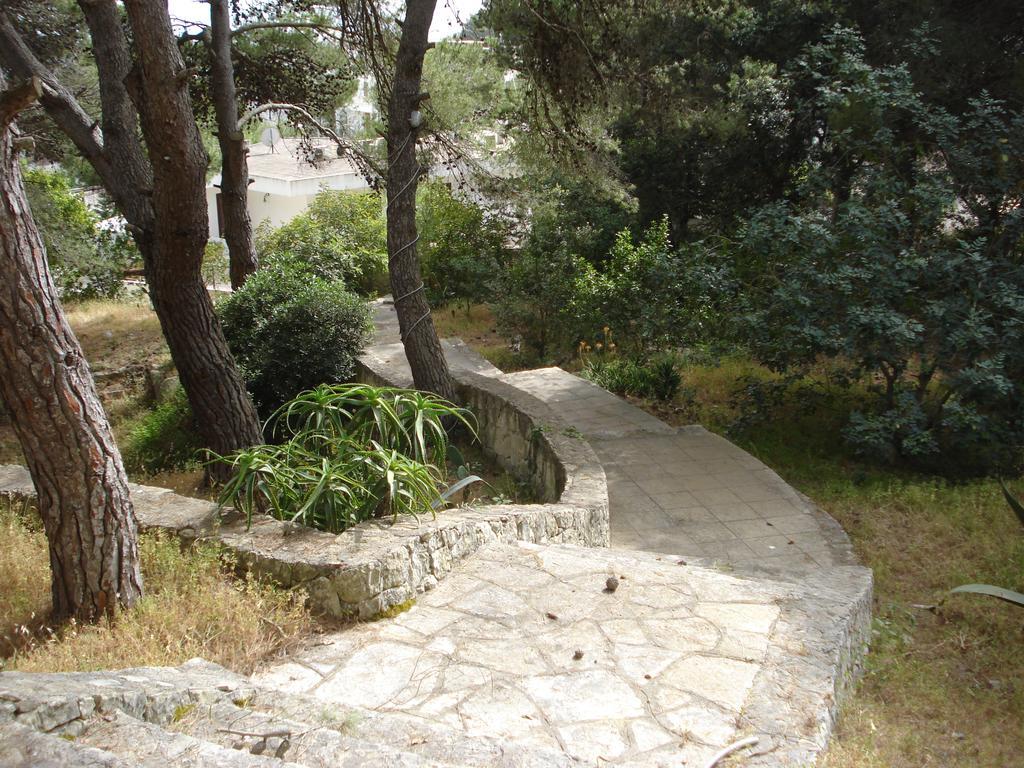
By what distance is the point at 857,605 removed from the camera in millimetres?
4309

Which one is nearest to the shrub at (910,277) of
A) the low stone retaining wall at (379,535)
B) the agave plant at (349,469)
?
the low stone retaining wall at (379,535)

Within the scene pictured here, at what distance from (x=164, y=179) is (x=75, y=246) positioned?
10.9 m

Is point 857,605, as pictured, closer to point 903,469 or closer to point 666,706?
point 666,706

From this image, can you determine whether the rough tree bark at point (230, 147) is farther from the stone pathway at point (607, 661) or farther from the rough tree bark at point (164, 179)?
the stone pathway at point (607, 661)

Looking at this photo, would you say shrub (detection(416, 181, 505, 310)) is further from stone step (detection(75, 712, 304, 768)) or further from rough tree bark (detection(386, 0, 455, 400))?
stone step (detection(75, 712, 304, 768))

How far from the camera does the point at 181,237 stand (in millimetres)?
6375

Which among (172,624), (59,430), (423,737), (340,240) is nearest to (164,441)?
(59,430)

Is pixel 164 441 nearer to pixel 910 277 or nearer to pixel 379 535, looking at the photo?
pixel 379 535

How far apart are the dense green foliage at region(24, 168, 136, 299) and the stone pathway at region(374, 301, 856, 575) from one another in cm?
995

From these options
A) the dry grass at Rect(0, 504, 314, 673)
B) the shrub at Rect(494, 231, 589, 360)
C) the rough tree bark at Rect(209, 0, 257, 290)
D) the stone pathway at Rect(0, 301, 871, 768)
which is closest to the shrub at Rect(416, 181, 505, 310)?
the shrub at Rect(494, 231, 589, 360)

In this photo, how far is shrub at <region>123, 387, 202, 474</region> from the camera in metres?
9.59

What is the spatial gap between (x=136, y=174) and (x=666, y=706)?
7921 millimetres

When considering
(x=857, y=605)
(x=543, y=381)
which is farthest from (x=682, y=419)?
(x=857, y=605)

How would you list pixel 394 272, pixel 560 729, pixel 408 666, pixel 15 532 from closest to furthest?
1. pixel 560 729
2. pixel 408 666
3. pixel 15 532
4. pixel 394 272
